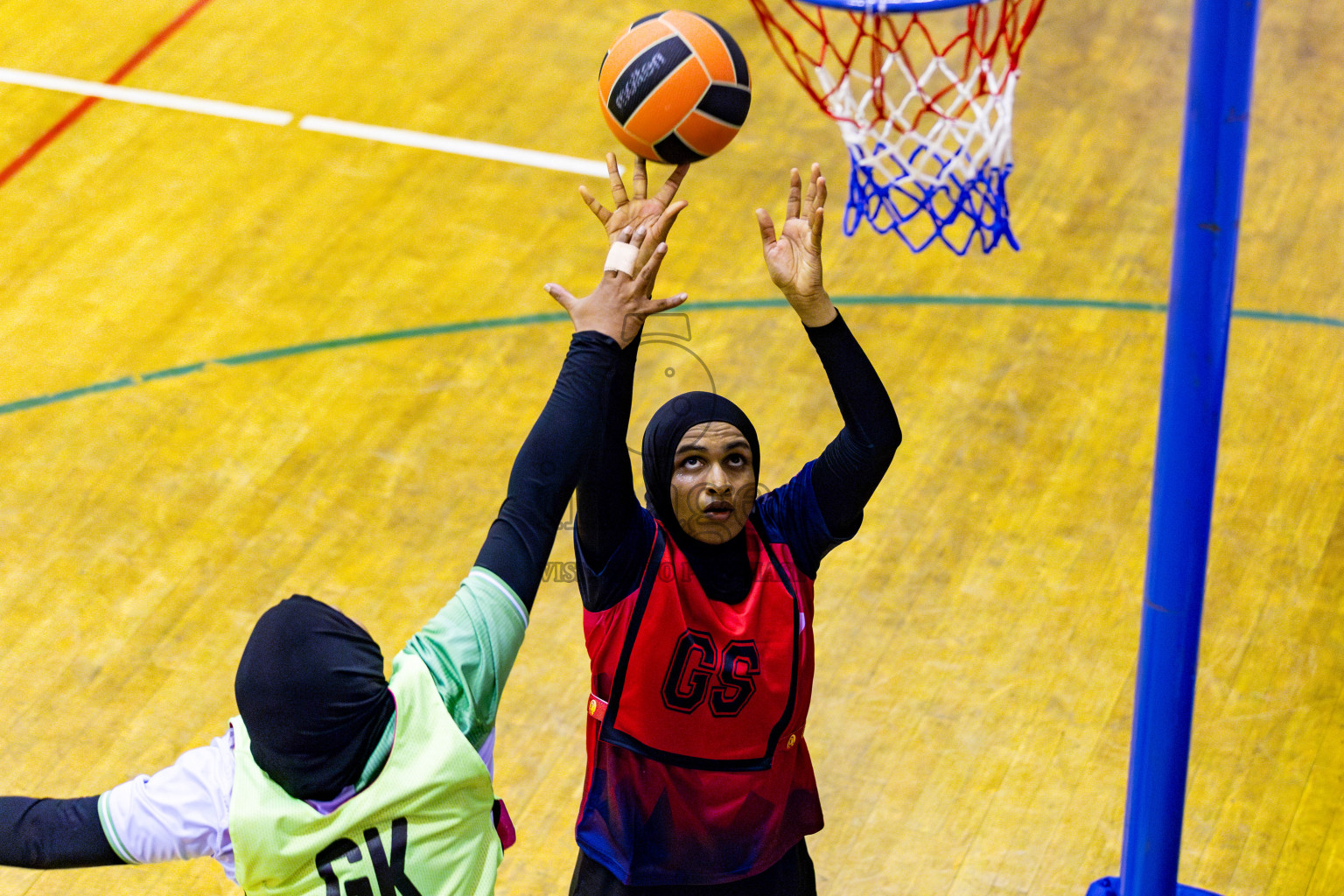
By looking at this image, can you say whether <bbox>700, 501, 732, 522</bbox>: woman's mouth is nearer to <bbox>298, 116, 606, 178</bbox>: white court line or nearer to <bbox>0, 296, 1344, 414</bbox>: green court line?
<bbox>0, 296, 1344, 414</bbox>: green court line

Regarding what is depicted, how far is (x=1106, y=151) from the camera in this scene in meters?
7.77

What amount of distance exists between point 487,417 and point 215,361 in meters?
1.27

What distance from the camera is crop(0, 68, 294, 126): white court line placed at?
808 centimetres

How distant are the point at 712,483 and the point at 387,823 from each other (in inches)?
43.4

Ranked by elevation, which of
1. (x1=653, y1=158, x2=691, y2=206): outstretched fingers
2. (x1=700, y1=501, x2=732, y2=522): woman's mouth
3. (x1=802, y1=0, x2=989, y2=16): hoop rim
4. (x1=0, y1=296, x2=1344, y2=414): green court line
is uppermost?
(x1=653, y1=158, x2=691, y2=206): outstretched fingers

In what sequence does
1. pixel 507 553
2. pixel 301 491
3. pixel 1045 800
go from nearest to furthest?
1. pixel 507 553
2. pixel 1045 800
3. pixel 301 491

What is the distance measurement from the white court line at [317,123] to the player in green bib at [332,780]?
17.4 feet

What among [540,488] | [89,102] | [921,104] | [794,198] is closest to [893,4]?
[794,198]

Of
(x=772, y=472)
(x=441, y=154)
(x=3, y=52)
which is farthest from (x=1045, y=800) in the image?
(x=3, y=52)

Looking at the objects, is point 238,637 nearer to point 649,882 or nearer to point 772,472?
point 772,472

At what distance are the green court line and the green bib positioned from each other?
435 cm

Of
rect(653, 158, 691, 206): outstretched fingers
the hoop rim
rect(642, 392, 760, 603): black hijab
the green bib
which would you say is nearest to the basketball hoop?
the hoop rim

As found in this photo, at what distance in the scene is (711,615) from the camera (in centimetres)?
327

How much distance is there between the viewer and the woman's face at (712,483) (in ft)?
10.7
